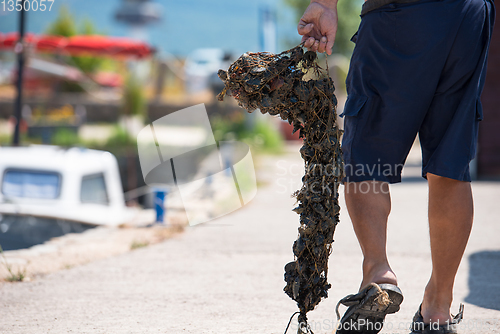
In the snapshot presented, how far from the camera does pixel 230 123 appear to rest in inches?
448

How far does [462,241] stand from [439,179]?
0.69 ft

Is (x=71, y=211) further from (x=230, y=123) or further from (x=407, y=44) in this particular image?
(x=230, y=123)

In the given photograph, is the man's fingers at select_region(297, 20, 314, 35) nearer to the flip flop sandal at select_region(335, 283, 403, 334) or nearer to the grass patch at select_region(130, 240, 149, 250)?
the flip flop sandal at select_region(335, 283, 403, 334)

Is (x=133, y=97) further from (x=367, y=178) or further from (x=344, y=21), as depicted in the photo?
(x=344, y=21)

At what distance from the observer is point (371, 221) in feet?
4.89

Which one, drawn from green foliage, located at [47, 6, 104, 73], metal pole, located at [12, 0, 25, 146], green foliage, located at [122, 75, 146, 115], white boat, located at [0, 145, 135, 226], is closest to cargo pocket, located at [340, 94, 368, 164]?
white boat, located at [0, 145, 135, 226]

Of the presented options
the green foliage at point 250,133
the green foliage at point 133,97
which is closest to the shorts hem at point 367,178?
the green foliage at point 250,133

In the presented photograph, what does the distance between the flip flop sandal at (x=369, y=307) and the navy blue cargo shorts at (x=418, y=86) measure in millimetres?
340

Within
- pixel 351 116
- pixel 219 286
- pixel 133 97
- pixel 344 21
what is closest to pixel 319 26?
pixel 351 116

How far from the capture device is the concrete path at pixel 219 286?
1.67 meters

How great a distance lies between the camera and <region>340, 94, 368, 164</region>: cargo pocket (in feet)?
5.03

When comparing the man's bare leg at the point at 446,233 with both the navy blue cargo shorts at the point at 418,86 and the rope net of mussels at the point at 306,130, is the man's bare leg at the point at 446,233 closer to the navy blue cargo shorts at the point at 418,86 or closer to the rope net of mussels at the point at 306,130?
the navy blue cargo shorts at the point at 418,86

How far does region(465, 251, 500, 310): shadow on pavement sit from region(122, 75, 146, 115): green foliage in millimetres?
9753

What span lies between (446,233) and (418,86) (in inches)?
18.7
